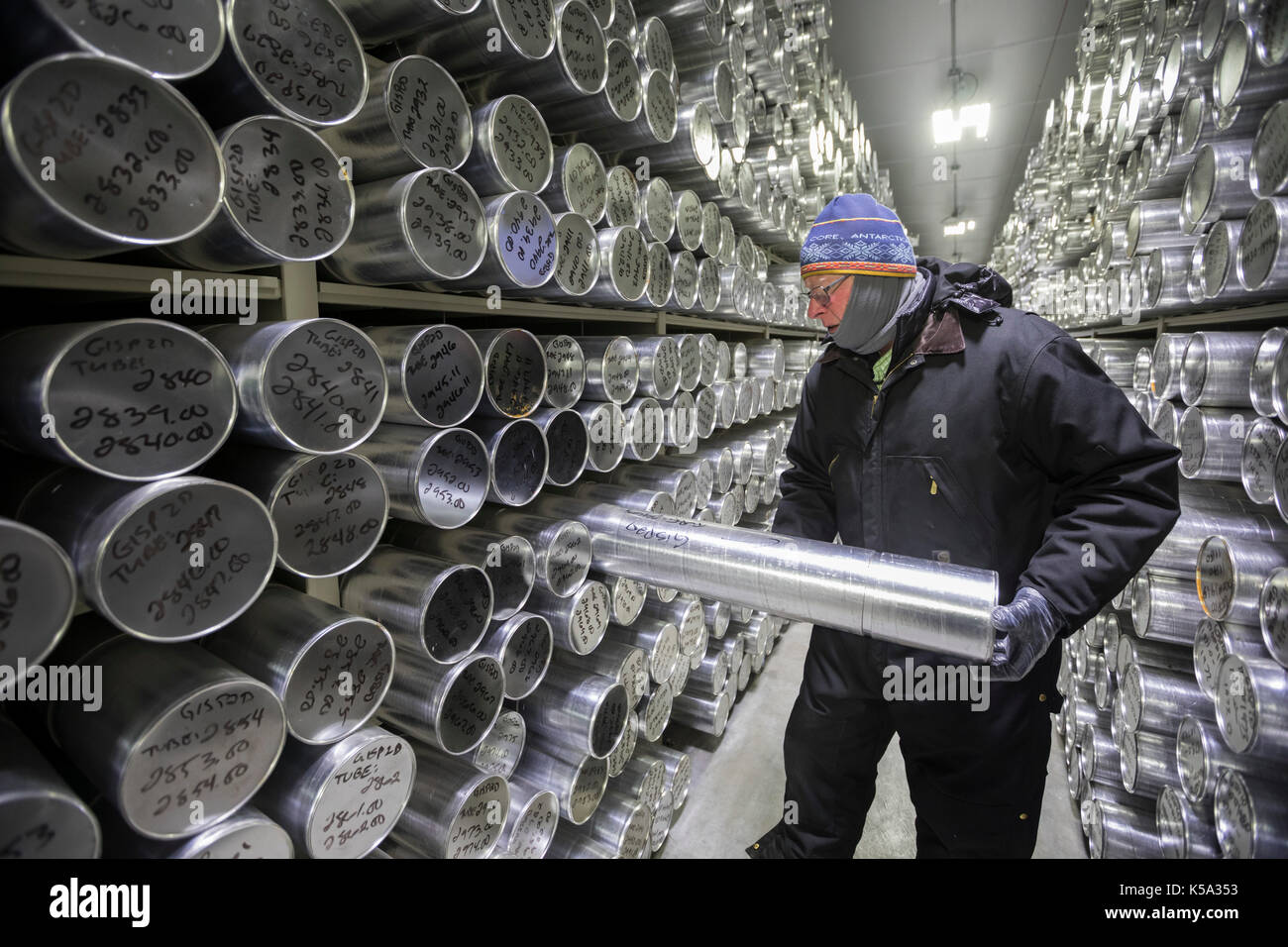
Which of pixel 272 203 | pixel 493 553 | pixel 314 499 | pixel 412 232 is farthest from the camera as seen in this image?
pixel 493 553

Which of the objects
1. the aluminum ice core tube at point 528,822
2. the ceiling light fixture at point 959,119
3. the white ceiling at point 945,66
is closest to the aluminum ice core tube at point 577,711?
the aluminum ice core tube at point 528,822

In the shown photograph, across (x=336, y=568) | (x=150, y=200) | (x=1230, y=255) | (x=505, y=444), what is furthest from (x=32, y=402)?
(x=1230, y=255)

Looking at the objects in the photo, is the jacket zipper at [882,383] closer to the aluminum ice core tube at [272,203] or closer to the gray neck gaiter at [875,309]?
the gray neck gaiter at [875,309]

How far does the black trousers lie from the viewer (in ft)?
5.35

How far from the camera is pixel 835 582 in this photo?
3.95 feet

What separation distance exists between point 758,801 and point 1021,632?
181 cm

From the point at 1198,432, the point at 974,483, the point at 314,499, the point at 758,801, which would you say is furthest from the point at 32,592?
the point at 1198,432

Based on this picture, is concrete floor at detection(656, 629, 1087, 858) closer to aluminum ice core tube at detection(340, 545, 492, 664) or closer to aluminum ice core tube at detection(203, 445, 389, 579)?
aluminum ice core tube at detection(340, 545, 492, 664)

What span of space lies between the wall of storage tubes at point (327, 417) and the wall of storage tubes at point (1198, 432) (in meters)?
1.70

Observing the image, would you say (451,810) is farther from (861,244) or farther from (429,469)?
(861,244)

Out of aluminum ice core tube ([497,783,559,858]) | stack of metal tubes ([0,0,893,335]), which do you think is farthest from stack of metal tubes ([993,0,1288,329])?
aluminum ice core tube ([497,783,559,858])

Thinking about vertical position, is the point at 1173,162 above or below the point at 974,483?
above

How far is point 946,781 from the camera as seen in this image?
65.9 inches
